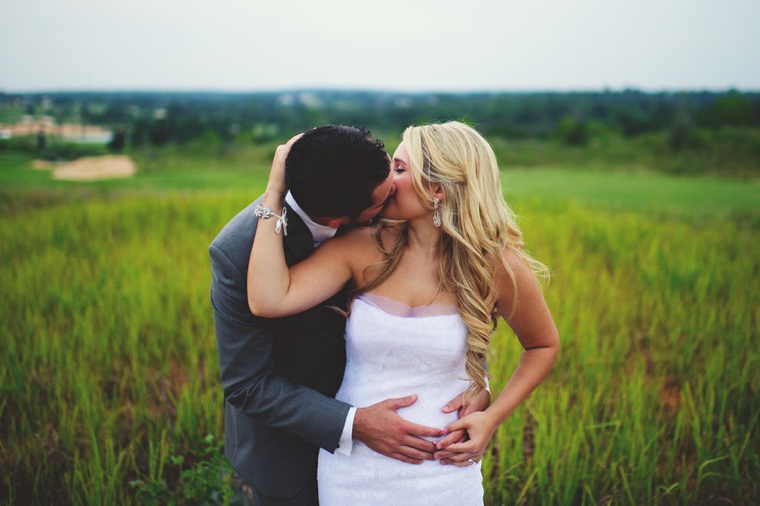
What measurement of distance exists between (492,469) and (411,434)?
4.11ft

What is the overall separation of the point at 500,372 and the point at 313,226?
212cm

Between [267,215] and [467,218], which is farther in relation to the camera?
[467,218]

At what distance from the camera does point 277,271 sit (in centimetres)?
146

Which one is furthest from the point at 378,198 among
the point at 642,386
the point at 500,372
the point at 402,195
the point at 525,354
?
the point at 642,386

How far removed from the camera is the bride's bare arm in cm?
158

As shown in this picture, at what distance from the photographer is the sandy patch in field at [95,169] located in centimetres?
953

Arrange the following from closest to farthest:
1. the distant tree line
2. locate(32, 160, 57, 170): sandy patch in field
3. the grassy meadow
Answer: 1. the grassy meadow
2. locate(32, 160, 57, 170): sandy patch in field
3. the distant tree line

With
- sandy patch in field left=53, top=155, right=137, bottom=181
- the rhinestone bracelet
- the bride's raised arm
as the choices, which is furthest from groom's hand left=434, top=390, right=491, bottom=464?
sandy patch in field left=53, top=155, right=137, bottom=181

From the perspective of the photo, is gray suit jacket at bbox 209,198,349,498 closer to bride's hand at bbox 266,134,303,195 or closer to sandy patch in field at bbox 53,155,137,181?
bride's hand at bbox 266,134,303,195

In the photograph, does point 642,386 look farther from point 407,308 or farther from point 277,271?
point 277,271

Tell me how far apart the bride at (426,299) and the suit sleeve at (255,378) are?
0.34 ft

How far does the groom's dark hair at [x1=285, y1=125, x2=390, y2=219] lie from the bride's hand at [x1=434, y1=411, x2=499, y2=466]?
73 centimetres

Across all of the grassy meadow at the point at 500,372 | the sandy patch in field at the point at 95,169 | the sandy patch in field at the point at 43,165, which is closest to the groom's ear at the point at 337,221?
the grassy meadow at the point at 500,372

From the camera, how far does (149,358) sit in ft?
11.3
